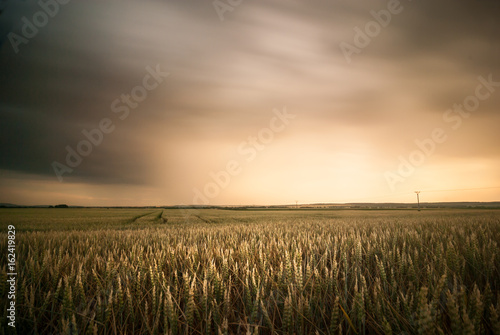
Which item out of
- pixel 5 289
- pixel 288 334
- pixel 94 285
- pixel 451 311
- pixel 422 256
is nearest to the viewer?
pixel 451 311

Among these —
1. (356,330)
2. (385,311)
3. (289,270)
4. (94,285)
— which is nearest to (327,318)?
(356,330)

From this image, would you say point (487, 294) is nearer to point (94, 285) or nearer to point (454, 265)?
point (454, 265)

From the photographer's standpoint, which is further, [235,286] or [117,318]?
[235,286]

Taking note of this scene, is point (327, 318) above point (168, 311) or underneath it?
underneath

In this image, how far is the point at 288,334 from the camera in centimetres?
146

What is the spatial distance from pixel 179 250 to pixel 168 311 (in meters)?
2.39

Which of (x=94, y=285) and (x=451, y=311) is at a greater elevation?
(x=451, y=311)

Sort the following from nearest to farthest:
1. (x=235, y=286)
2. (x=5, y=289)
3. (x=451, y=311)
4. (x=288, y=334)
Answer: (x=451, y=311), (x=288, y=334), (x=5, y=289), (x=235, y=286)

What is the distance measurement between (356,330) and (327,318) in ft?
0.94

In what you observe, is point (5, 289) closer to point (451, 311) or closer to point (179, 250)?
point (179, 250)

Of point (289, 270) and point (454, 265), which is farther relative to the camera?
point (454, 265)

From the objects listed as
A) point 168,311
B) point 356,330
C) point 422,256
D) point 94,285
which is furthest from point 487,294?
point 94,285

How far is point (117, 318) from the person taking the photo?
177 centimetres

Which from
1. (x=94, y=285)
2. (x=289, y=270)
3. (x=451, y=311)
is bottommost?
(x=94, y=285)
